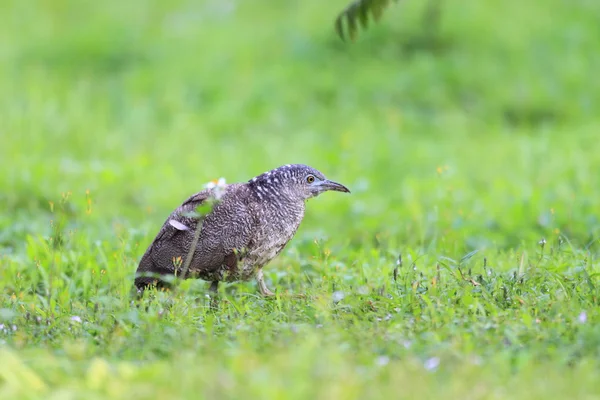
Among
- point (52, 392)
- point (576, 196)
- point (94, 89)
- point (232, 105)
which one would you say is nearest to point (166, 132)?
point (232, 105)

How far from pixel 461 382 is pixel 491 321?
1.03 metres

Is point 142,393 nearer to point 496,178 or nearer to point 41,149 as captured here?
point 496,178

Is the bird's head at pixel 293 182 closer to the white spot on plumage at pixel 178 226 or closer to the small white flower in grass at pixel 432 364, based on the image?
the white spot on plumage at pixel 178 226

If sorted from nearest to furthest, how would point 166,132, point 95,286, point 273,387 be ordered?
point 273,387, point 95,286, point 166,132

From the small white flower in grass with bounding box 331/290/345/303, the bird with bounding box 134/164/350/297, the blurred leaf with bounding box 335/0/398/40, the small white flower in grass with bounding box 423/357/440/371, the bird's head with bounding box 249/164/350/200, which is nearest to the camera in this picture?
A: the small white flower in grass with bounding box 423/357/440/371

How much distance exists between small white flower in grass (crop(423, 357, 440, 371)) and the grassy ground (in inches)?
0.6

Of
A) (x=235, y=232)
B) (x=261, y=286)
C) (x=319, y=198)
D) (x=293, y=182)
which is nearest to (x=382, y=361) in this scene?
(x=235, y=232)

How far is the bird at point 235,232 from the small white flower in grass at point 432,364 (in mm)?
1922

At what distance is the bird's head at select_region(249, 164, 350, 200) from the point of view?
20.2 ft

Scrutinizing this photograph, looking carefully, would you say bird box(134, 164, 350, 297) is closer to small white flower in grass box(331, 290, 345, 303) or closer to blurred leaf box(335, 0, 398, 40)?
small white flower in grass box(331, 290, 345, 303)

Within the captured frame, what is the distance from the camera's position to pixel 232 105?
12891 millimetres

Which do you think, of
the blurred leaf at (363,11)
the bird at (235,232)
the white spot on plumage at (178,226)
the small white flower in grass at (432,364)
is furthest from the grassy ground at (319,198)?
the blurred leaf at (363,11)

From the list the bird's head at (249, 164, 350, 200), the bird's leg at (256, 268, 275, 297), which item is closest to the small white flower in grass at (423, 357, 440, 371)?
the bird's leg at (256, 268, 275, 297)

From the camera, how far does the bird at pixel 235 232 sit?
5.93 meters
